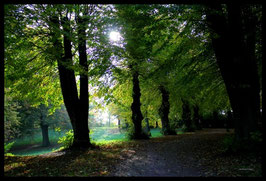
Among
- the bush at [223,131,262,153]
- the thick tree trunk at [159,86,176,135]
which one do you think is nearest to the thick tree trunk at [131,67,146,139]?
the thick tree trunk at [159,86,176,135]

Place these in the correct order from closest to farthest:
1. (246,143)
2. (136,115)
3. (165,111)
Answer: (246,143) → (136,115) → (165,111)

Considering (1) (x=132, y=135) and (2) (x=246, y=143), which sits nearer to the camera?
(2) (x=246, y=143)

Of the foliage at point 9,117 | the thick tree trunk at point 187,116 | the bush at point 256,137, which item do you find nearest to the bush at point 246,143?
the bush at point 256,137

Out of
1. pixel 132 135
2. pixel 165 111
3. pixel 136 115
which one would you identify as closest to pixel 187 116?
pixel 165 111

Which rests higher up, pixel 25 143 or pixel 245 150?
pixel 245 150

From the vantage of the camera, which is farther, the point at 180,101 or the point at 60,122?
the point at 60,122

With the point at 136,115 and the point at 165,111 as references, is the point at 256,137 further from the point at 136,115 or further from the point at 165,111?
the point at 165,111

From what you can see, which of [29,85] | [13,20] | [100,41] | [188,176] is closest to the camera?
[188,176]

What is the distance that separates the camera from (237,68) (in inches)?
265

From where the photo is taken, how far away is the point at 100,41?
8617 millimetres
